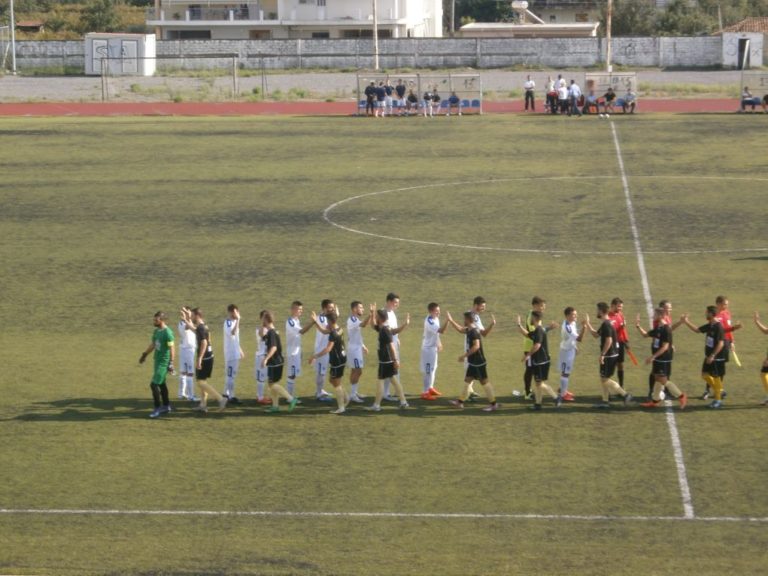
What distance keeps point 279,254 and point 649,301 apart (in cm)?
1018

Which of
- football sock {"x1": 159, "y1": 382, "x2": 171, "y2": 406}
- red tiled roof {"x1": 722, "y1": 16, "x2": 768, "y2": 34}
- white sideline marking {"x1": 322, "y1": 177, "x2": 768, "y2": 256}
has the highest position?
red tiled roof {"x1": 722, "y1": 16, "x2": 768, "y2": 34}

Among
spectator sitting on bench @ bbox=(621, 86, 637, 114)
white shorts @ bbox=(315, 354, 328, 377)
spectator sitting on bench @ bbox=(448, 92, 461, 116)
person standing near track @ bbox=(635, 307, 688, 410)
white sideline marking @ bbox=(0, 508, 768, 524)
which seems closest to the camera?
white sideline marking @ bbox=(0, 508, 768, 524)

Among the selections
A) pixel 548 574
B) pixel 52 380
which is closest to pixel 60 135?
pixel 52 380

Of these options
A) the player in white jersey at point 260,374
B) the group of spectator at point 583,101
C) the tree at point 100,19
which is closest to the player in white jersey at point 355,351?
the player in white jersey at point 260,374

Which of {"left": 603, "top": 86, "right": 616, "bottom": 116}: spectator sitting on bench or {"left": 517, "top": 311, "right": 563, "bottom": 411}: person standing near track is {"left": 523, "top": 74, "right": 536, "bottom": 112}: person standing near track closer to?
{"left": 603, "top": 86, "right": 616, "bottom": 116}: spectator sitting on bench

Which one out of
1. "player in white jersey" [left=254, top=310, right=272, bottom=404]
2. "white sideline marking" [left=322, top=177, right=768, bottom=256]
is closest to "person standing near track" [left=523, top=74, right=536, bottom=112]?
"white sideline marking" [left=322, top=177, right=768, bottom=256]

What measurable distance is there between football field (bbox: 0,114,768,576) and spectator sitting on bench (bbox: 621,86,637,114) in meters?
7.02

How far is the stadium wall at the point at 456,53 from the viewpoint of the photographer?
90.7m

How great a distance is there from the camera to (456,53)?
93125 millimetres

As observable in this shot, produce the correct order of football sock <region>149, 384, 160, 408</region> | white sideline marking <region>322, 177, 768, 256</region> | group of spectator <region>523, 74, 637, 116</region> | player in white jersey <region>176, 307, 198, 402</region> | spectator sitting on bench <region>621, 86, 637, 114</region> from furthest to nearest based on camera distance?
spectator sitting on bench <region>621, 86, 637, 114</region> < group of spectator <region>523, 74, 637, 116</region> < white sideline marking <region>322, 177, 768, 256</region> < player in white jersey <region>176, 307, 198, 402</region> < football sock <region>149, 384, 160, 408</region>

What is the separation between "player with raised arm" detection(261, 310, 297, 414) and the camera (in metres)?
21.8

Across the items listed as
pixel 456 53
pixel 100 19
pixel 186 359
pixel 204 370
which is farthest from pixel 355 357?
pixel 100 19

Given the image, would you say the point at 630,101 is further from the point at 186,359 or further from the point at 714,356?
the point at 186,359

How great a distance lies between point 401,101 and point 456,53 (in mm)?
32079
